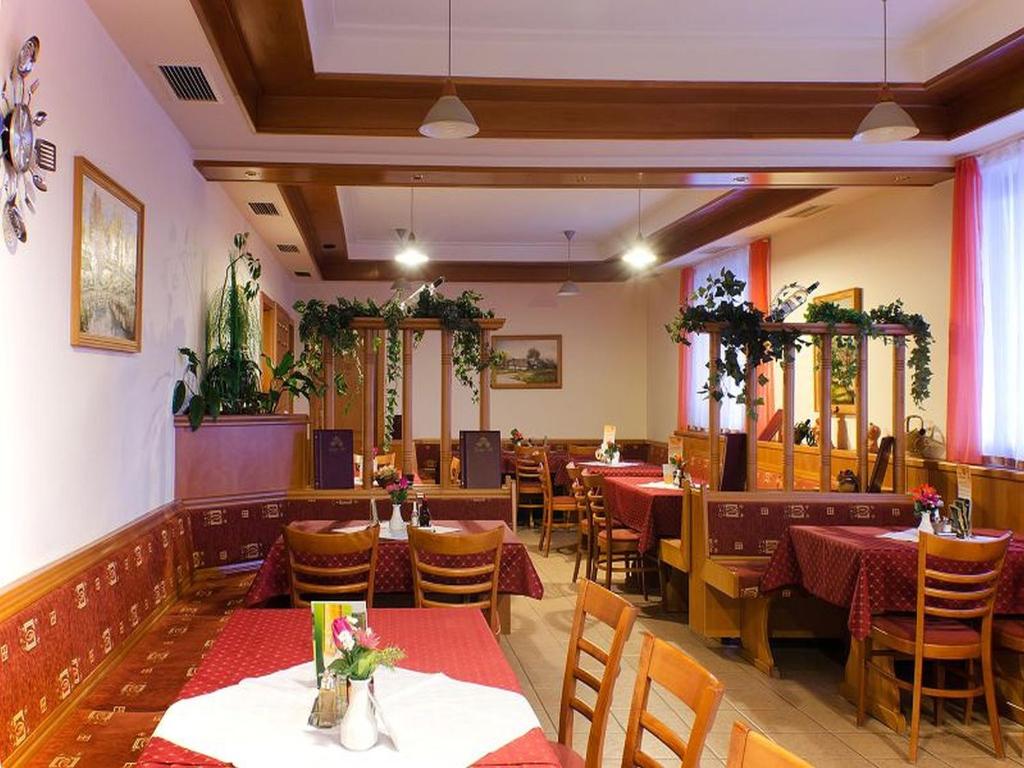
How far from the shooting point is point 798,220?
834 cm

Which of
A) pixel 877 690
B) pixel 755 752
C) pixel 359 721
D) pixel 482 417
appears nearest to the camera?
pixel 755 752

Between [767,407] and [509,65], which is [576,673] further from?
[767,407]

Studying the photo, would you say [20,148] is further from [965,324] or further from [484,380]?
[965,324]

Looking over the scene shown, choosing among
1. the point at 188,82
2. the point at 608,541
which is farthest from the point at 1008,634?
the point at 188,82

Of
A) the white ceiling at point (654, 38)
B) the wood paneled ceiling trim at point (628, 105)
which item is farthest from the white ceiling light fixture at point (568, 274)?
the white ceiling at point (654, 38)

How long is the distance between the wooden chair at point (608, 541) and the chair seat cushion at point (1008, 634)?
9.31ft

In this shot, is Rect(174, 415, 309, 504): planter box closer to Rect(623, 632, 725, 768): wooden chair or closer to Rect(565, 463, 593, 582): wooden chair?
Rect(565, 463, 593, 582): wooden chair

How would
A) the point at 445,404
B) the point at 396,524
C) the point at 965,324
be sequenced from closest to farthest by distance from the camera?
the point at 396,524 < the point at 965,324 < the point at 445,404

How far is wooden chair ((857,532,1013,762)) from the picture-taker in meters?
4.05

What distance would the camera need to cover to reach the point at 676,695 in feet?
6.86

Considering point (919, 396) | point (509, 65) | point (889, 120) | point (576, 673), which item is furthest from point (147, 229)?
point (919, 396)

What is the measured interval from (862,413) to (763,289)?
3073 mm

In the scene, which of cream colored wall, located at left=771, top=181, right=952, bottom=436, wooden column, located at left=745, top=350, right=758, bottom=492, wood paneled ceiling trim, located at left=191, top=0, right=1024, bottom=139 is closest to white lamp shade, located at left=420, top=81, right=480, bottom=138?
wood paneled ceiling trim, located at left=191, top=0, right=1024, bottom=139

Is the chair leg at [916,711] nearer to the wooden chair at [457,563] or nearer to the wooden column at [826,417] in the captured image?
the wooden chair at [457,563]
